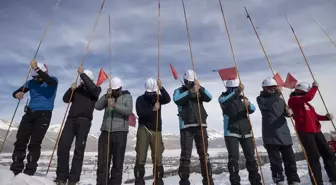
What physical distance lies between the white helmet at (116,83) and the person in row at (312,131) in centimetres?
450

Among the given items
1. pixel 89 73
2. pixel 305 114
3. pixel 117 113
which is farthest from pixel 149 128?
pixel 305 114

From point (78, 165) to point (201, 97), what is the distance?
331 cm

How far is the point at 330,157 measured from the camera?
20.8ft

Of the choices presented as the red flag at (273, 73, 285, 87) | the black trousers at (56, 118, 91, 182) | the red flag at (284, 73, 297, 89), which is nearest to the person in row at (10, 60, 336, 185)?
the black trousers at (56, 118, 91, 182)

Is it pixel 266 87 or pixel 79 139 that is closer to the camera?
pixel 79 139

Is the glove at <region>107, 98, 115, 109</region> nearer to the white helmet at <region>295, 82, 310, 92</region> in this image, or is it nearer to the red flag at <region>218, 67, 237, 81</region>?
the red flag at <region>218, 67, 237, 81</region>

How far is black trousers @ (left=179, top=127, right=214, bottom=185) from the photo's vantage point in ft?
20.2

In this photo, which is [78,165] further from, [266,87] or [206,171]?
[266,87]

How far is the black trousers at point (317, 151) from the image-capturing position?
612 centimetres

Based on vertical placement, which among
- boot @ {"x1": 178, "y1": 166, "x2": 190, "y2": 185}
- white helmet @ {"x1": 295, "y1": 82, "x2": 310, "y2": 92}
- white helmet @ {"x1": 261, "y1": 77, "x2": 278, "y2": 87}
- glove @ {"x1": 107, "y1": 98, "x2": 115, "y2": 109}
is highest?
white helmet @ {"x1": 261, "y1": 77, "x2": 278, "y2": 87}

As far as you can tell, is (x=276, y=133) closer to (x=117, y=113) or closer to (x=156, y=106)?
(x=156, y=106)

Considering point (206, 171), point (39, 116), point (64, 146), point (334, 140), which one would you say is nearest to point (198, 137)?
point (206, 171)

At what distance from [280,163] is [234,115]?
1577mm

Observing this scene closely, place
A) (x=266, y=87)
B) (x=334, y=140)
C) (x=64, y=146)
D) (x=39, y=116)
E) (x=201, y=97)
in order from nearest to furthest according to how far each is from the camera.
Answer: (x=64, y=146), (x=39, y=116), (x=201, y=97), (x=266, y=87), (x=334, y=140)
